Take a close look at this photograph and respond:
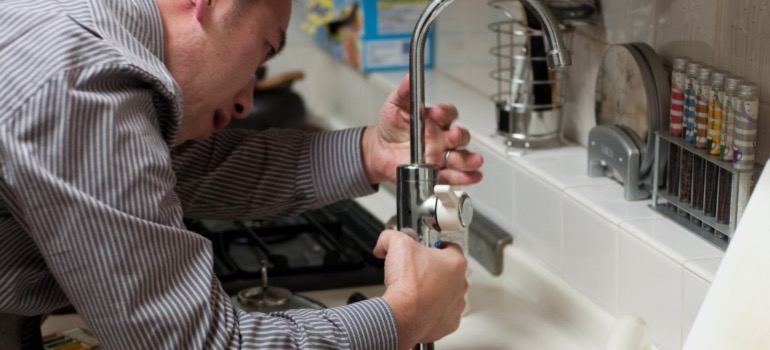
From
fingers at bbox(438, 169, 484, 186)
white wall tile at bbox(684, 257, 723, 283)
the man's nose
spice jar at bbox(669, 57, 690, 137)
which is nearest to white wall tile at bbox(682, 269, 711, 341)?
white wall tile at bbox(684, 257, 723, 283)

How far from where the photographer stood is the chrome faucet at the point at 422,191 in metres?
1.23

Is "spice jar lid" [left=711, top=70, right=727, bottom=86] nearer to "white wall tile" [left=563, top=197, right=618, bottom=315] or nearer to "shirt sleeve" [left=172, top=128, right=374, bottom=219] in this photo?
"white wall tile" [left=563, top=197, right=618, bottom=315]

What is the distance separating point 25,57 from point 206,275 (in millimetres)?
259

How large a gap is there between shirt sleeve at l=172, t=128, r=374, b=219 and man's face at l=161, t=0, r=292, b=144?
0.75 ft

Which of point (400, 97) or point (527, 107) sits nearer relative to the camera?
point (400, 97)

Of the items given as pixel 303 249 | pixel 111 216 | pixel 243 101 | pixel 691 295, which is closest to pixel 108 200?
pixel 111 216

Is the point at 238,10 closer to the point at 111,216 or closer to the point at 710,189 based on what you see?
the point at 111,216

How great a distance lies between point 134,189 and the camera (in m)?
1.02

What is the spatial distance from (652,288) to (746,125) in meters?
0.21

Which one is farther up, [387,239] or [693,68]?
[693,68]

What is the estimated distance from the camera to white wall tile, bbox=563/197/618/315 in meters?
1.36

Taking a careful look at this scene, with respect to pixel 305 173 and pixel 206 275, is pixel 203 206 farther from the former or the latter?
pixel 206 275

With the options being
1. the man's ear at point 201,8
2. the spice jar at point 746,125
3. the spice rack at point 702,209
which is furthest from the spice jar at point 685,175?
the man's ear at point 201,8

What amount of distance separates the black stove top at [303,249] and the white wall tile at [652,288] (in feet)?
1.27
